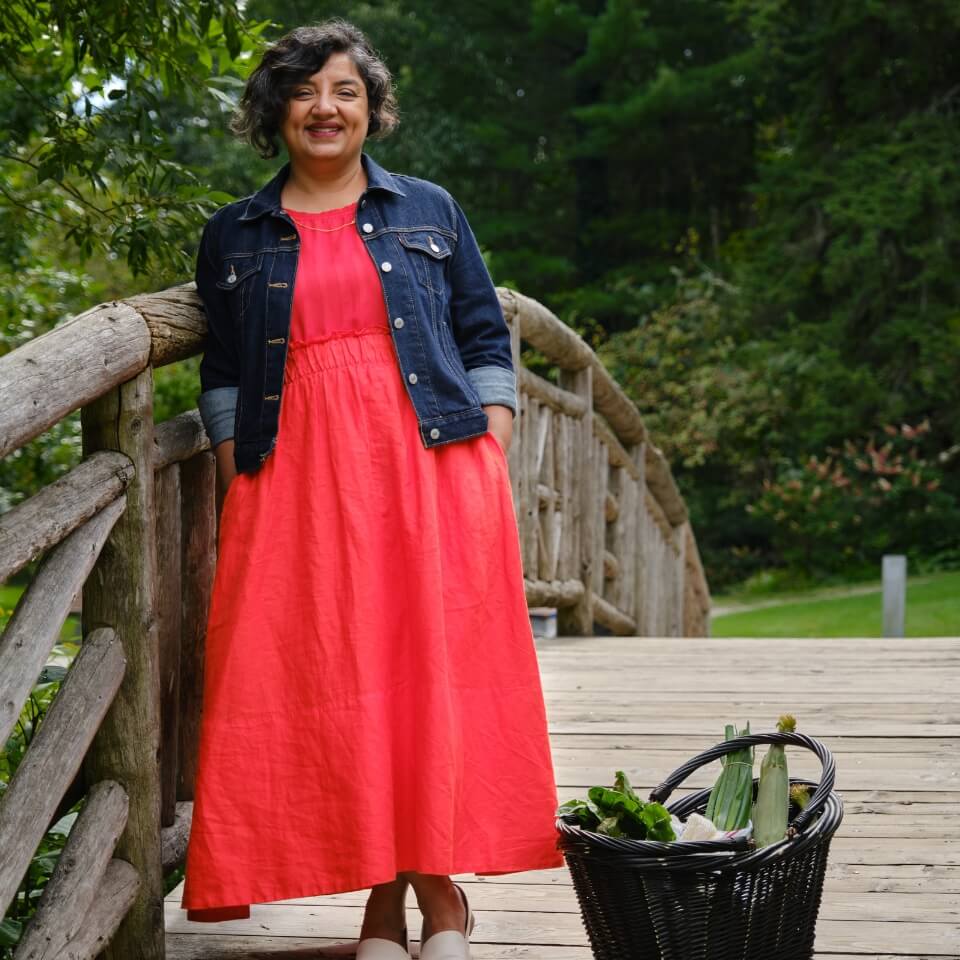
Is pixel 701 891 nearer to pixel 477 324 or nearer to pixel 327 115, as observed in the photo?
pixel 477 324

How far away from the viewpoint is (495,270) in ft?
57.1

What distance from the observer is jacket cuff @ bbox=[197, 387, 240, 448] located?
2.44m

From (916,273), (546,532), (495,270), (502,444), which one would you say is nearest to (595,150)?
(495,270)

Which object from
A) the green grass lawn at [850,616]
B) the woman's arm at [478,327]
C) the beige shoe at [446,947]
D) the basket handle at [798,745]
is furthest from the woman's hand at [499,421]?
the green grass lawn at [850,616]

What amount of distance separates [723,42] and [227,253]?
1711cm

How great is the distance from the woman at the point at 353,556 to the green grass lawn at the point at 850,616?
7.56m

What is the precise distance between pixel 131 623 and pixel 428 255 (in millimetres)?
835

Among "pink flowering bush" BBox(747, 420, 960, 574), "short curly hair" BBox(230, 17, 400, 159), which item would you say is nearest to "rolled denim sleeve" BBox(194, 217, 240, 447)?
"short curly hair" BBox(230, 17, 400, 159)

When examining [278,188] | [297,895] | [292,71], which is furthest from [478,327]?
[297,895]

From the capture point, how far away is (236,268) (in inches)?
95.2

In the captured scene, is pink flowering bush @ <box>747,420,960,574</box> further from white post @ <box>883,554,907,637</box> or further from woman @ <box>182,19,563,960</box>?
woman @ <box>182,19,563,960</box>

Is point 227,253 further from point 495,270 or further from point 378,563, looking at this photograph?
point 495,270

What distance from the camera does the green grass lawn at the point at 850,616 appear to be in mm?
9836

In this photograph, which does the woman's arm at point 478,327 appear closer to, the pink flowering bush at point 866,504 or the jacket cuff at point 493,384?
the jacket cuff at point 493,384
